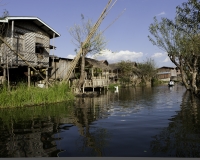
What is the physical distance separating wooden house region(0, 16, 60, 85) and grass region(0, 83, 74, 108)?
2907mm

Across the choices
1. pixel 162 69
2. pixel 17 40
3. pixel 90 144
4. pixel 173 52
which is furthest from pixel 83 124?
pixel 162 69

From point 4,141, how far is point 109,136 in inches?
119

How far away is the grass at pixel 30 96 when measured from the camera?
13.0m

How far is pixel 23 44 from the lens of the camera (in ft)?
64.0

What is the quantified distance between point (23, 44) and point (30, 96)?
7.32 meters

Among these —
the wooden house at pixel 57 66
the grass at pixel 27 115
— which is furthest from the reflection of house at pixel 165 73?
the grass at pixel 27 115

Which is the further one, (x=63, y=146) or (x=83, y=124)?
(x=83, y=124)

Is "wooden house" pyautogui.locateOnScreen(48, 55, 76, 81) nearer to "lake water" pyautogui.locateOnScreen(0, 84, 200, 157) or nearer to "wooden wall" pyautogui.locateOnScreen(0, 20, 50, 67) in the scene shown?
"wooden wall" pyautogui.locateOnScreen(0, 20, 50, 67)

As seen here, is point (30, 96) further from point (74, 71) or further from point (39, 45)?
point (74, 71)

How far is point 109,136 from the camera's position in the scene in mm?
6465

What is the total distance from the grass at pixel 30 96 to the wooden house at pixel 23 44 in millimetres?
2907

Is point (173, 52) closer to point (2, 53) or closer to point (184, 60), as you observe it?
point (184, 60)

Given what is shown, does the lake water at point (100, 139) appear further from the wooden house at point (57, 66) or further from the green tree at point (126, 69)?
the green tree at point (126, 69)

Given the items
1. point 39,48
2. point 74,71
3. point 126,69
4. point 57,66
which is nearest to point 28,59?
point 39,48
